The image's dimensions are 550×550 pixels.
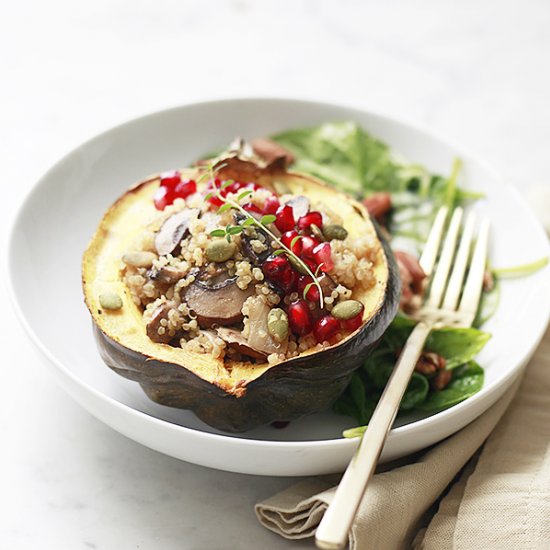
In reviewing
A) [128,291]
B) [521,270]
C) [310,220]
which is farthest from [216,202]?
[521,270]

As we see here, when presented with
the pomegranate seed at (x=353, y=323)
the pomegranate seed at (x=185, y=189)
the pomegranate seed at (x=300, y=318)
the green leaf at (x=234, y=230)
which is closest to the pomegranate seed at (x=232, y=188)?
the pomegranate seed at (x=185, y=189)

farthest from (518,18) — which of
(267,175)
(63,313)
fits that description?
(63,313)

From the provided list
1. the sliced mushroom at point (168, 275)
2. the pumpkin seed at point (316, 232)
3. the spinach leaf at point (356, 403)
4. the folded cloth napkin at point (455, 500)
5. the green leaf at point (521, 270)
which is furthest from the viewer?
the green leaf at point (521, 270)

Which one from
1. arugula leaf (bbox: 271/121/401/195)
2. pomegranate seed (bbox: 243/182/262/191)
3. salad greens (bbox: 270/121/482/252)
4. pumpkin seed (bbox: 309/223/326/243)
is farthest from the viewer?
arugula leaf (bbox: 271/121/401/195)

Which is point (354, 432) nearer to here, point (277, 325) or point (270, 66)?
point (277, 325)

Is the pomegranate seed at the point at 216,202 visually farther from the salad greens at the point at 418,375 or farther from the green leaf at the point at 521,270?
the green leaf at the point at 521,270

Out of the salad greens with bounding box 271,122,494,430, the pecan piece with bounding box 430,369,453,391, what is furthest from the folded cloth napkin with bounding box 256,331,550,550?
the salad greens with bounding box 271,122,494,430

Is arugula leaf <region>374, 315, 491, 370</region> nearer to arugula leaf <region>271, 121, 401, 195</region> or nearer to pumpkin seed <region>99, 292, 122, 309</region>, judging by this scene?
arugula leaf <region>271, 121, 401, 195</region>
